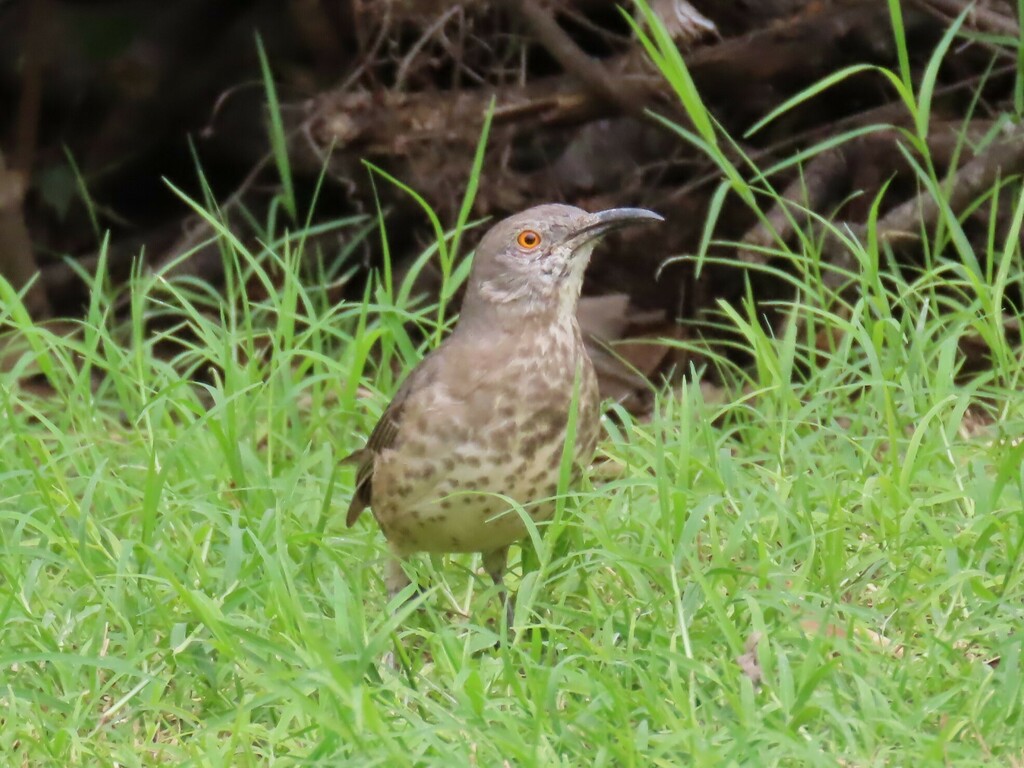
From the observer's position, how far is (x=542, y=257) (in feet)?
13.9

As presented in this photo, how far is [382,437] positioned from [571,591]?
2.09ft

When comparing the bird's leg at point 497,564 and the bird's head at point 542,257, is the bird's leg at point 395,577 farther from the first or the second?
the bird's head at point 542,257

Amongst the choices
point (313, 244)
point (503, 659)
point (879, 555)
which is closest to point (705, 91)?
point (313, 244)

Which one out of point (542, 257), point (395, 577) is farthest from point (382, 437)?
point (542, 257)

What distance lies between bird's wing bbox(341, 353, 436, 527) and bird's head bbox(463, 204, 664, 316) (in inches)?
9.1

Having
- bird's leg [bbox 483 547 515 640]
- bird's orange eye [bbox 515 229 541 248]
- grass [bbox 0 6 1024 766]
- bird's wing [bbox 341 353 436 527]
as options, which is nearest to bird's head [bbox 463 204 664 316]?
bird's orange eye [bbox 515 229 541 248]

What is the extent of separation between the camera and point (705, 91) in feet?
19.9

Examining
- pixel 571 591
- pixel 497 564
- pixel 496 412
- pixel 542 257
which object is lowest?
pixel 497 564

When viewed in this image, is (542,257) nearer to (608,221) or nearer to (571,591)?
(608,221)

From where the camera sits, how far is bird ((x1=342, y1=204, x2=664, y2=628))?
12.8 ft

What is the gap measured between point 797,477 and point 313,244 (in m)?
3.44

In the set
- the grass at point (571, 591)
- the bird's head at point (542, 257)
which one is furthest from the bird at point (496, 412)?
the grass at point (571, 591)

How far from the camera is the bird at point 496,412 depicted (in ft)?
12.8

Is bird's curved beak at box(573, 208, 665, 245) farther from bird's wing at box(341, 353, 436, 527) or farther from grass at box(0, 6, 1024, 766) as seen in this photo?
bird's wing at box(341, 353, 436, 527)
